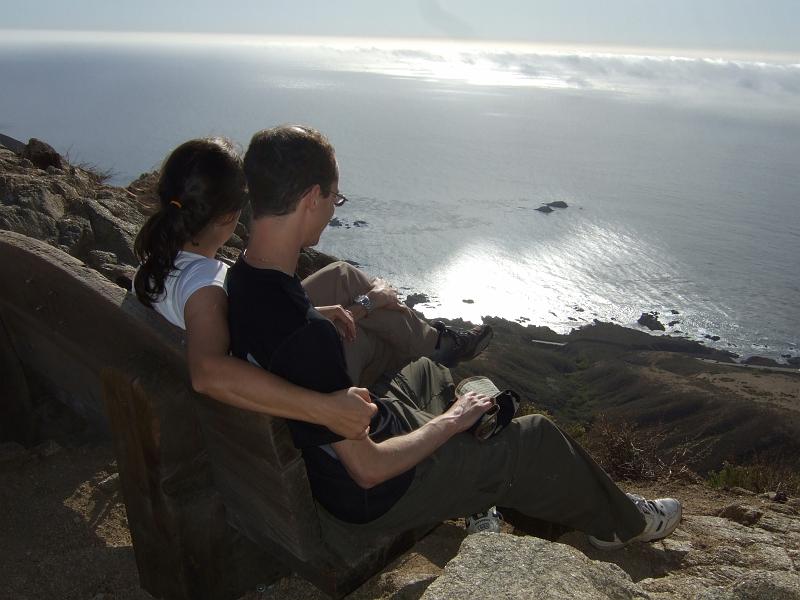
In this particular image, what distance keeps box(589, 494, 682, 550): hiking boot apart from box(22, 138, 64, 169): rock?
337 inches

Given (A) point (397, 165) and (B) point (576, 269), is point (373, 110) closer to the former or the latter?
(A) point (397, 165)

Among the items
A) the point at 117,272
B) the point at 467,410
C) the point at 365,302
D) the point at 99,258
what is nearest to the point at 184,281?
the point at 467,410

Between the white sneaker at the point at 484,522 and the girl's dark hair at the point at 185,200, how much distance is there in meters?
1.79

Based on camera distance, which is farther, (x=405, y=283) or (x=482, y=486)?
(x=405, y=283)

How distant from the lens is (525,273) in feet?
266

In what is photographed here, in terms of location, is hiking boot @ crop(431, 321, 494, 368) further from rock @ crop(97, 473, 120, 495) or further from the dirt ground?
rock @ crop(97, 473, 120, 495)

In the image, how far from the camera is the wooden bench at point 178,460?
2414 mm

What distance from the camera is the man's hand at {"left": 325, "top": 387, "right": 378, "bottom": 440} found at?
2244 millimetres

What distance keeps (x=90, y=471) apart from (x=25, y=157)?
6.99 meters

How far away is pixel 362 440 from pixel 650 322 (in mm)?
76503

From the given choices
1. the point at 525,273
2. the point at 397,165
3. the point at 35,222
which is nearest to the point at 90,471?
the point at 35,222

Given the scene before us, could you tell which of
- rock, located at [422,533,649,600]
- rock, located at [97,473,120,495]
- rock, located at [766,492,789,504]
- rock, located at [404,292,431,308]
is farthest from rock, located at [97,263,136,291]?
rock, located at [404,292,431,308]

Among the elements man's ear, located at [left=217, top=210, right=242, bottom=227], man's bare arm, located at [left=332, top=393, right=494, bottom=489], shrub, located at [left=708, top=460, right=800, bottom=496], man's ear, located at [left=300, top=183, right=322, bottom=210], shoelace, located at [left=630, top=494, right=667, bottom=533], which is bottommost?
shrub, located at [left=708, top=460, right=800, bottom=496]

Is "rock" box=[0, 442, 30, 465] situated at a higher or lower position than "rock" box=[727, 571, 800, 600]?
lower
